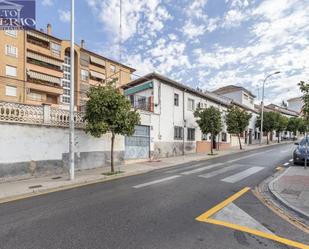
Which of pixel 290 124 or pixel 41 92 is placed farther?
pixel 290 124

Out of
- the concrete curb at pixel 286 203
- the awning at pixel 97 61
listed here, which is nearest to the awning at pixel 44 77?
the awning at pixel 97 61

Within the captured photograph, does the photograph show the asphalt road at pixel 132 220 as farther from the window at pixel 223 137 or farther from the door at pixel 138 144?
the window at pixel 223 137

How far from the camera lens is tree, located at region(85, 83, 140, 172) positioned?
10.4 metres

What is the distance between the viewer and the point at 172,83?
20.8 metres

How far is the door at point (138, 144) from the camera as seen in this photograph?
1573cm

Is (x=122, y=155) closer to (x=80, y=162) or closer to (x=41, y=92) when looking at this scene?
(x=80, y=162)

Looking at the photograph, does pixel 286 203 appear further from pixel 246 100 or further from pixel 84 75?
pixel 84 75

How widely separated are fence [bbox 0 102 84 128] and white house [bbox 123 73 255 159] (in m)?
5.22

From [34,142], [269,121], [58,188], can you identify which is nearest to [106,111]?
[34,142]

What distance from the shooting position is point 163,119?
19609mm

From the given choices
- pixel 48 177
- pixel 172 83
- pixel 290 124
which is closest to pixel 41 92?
pixel 172 83

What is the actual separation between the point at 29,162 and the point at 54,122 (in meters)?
→ 2.24

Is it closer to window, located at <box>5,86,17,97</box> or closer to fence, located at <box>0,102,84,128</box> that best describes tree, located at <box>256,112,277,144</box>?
fence, located at <box>0,102,84,128</box>

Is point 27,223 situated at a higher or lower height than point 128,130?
lower
